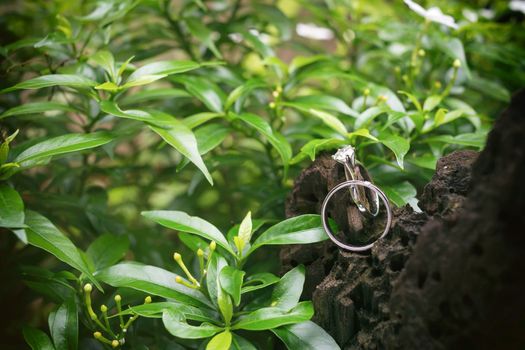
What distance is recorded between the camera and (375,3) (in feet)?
5.66

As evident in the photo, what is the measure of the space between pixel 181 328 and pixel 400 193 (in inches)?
19.4

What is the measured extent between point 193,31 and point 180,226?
2.12 ft

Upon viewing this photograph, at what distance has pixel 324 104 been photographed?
1.09m

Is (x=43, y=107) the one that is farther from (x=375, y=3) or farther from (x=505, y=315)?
(x=375, y=3)

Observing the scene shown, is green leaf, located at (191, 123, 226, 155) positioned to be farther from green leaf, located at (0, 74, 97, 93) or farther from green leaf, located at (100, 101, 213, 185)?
green leaf, located at (0, 74, 97, 93)

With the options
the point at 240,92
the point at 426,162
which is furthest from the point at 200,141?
the point at 426,162

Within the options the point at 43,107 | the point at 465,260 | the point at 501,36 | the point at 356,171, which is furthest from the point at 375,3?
the point at 465,260

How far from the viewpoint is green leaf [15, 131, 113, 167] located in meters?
0.85

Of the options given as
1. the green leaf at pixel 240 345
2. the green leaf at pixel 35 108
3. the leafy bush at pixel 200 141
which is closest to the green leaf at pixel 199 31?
the leafy bush at pixel 200 141

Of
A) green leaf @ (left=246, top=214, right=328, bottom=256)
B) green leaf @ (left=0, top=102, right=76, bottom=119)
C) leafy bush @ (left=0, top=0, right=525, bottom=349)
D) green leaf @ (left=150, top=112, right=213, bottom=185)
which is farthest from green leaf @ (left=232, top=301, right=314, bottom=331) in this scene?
green leaf @ (left=0, top=102, right=76, bottom=119)

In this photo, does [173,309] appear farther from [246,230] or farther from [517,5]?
[517,5]

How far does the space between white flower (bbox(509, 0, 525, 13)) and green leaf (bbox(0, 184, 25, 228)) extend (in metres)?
1.65

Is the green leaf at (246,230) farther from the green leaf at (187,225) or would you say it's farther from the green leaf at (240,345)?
the green leaf at (240,345)

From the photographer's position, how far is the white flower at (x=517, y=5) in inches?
64.6
